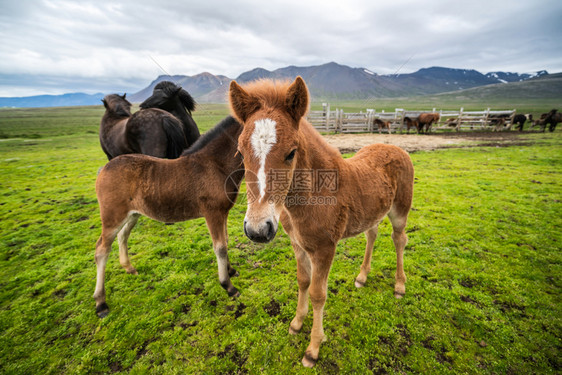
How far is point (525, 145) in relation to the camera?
14594 millimetres

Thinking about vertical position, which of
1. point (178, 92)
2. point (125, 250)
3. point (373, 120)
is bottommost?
point (125, 250)

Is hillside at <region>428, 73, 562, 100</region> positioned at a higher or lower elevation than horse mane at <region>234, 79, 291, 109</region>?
higher

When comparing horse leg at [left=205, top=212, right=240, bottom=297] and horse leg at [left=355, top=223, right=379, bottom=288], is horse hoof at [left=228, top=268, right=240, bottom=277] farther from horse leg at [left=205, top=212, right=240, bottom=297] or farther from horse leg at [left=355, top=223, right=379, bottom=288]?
horse leg at [left=355, top=223, right=379, bottom=288]

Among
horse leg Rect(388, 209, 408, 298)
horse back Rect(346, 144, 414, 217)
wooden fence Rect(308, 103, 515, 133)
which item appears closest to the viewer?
horse back Rect(346, 144, 414, 217)

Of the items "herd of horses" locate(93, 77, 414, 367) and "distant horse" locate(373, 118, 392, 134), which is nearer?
"herd of horses" locate(93, 77, 414, 367)

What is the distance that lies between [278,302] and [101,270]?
2.99 meters

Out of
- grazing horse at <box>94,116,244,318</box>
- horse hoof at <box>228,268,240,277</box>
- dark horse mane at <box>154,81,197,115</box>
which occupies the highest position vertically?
dark horse mane at <box>154,81,197,115</box>

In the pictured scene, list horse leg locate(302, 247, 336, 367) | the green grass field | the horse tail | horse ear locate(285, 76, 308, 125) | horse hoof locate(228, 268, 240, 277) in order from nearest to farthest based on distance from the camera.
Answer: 1. horse ear locate(285, 76, 308, 125)
2. horse leg locate(302, 247, 336, 367)
3. the green grass field
4. horse hoof locate(228, 268, 240, 277)
5. the horse tail

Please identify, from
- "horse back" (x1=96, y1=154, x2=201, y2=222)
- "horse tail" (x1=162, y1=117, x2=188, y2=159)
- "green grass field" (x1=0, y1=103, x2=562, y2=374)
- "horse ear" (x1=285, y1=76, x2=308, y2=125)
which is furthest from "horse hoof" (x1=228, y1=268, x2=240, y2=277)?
"horse tail" (x1=162, y1=117, x2=188, y2=159)

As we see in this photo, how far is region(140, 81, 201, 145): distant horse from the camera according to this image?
20.7ft

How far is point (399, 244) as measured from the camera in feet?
12.1

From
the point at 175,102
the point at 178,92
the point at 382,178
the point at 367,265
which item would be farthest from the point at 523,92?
the point at 175,102

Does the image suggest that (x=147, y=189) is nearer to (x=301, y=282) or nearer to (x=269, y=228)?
(x=269, y=228)

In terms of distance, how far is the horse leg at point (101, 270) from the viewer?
339 cm
